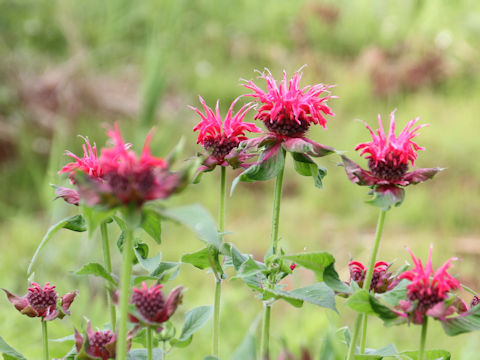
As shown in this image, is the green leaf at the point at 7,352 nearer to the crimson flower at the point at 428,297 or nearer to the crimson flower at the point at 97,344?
the crimson flower at the point at 97,344

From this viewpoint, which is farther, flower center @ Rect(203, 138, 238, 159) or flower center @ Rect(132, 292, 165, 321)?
flower center @ Rect(203, 138, 238, 159)

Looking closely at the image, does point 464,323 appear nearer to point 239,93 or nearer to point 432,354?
point 432,354

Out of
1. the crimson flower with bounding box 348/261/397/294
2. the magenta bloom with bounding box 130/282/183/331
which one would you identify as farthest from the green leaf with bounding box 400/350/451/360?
the magenta bloom with bounding box 130/282/183/331

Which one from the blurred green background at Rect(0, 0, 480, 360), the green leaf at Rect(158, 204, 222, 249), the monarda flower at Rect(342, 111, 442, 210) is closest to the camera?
the green leaf at Rect(158, 204, 222, 249)

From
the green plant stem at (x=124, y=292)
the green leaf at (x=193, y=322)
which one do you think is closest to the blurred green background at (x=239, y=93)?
the green leaf at (x=193, y=322)

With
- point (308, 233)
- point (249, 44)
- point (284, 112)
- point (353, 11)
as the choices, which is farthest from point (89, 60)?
point (284, 112)

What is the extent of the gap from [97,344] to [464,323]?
8.2 inches

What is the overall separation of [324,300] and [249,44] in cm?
267

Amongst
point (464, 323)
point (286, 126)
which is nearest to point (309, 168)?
point (286, 126)

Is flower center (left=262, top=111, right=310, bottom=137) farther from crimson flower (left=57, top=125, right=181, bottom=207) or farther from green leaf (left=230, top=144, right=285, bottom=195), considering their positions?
crimson flower (left=57, top=125, right=181, bottom=207)

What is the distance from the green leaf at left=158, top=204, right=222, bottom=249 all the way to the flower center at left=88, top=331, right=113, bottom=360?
112mm

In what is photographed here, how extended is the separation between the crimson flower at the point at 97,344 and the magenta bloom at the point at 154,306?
18mm

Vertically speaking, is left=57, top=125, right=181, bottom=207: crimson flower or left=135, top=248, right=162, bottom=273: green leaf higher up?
left=57, top=125, right=181, bottom=207: crimson flower

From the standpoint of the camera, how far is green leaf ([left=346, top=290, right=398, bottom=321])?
323 millimetres
